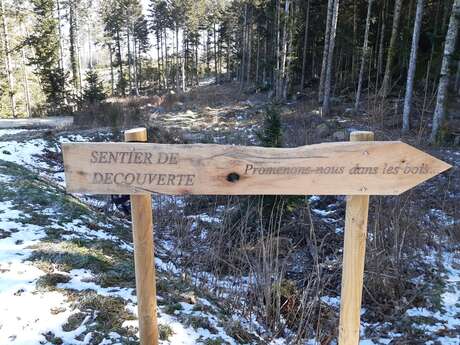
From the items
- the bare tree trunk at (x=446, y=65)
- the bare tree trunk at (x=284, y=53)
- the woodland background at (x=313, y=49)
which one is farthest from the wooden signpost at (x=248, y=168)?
the bare tree trunk at (x=284, y=53)

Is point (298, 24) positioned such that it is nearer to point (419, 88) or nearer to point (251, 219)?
point (419, 88)

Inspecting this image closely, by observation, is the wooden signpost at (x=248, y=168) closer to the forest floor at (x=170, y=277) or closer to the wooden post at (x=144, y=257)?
the wooden post at (x=144, y=257)

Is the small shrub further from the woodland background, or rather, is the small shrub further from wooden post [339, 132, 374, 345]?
the woodland background

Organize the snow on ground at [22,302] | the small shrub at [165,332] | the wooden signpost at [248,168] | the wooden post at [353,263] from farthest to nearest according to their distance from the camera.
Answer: the small shrub at [165,332] < the snow on ground at [22,302] < the wooden post at [353,263] < the wooden signpost at [248,168]

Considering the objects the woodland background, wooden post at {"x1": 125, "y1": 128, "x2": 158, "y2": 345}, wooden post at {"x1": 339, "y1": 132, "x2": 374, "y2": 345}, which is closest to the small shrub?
wooden post at {"x1": 125, "y1": 128, "x2": 158, "y2": 345}

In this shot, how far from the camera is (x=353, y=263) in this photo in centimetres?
204

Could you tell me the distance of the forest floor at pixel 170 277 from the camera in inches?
109

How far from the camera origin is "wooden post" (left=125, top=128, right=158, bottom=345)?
205 centimetres

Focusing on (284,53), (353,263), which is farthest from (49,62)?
(353,263)

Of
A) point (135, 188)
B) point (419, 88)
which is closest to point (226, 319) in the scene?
point (135, 188)

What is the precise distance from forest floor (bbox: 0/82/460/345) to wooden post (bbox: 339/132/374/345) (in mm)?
1046

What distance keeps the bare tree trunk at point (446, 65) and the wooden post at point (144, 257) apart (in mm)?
9774

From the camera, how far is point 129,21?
38062 millimetres

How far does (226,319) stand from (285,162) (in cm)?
192
